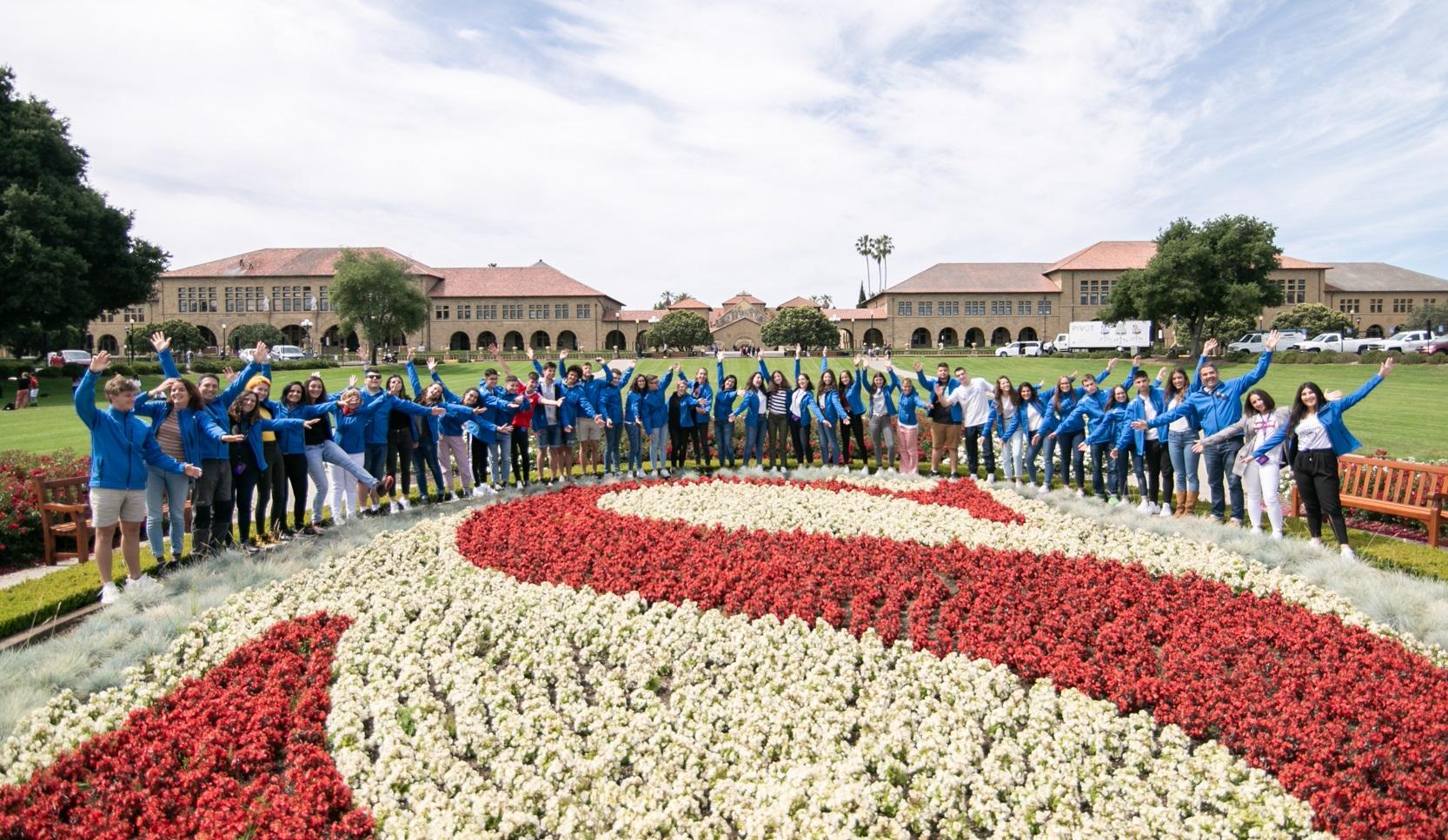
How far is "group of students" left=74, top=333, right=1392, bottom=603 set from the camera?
259 inches

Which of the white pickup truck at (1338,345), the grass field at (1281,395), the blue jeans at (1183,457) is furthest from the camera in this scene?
the white pickup truck at (1338,345)

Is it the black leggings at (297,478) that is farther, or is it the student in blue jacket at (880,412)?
the student in blue jacket at (880,412)

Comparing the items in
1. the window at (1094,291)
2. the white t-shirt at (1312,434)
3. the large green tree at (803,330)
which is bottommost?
the white t-shirt at (1312,434)

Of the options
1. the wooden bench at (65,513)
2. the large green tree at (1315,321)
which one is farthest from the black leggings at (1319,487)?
the large green tree at (1315,321)

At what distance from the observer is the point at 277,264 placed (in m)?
66.9

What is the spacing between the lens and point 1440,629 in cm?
477

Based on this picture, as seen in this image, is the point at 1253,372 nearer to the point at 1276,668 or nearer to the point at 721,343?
the point at 1276,668

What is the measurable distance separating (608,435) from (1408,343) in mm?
47249

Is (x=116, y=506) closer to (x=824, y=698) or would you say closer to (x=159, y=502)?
(x=159, y=502)

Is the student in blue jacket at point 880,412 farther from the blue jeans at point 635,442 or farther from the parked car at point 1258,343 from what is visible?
the parked car at point 1258,343

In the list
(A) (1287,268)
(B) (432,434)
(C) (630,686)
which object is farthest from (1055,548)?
(A) (1287,268)

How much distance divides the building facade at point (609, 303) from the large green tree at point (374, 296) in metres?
15.7

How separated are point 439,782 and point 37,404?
28572mm

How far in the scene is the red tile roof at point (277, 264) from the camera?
66.0 m
